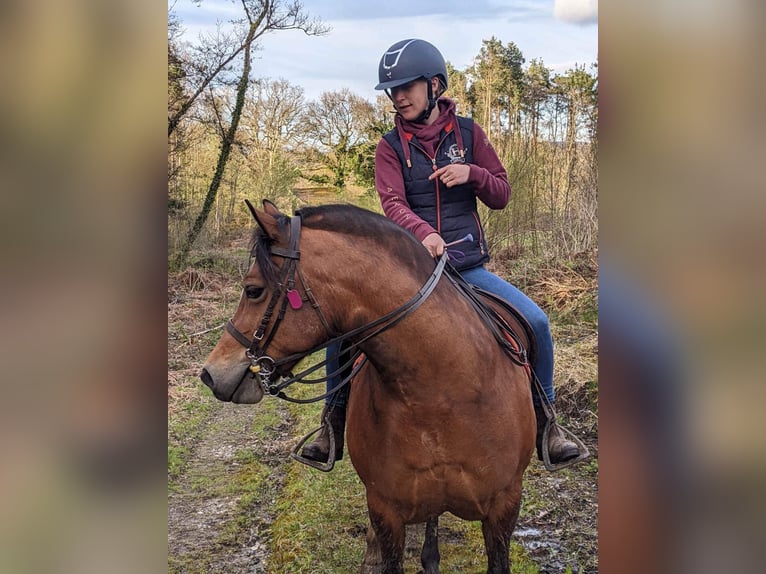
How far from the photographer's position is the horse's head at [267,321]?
213cm

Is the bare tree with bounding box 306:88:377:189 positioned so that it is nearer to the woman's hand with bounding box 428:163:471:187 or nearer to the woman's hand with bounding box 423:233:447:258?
the woman's hand with bounding box 428:163:471:187

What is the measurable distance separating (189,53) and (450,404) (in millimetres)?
6668

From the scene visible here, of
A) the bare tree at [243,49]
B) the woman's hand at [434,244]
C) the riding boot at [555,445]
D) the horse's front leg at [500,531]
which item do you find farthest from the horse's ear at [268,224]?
the bare tree at [243,49]

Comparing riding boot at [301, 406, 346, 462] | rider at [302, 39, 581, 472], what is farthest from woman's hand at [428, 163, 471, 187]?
riding boot at [301, 406, 346, 462]

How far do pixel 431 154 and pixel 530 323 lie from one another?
1.13m

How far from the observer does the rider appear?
304 cm

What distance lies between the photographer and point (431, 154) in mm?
3193

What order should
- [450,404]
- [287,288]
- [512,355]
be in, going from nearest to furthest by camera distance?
[287,288]
[450,404]
[512,355]

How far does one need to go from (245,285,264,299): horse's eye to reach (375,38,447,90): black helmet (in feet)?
4.69

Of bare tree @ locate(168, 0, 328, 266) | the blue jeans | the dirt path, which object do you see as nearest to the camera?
the blue jeans

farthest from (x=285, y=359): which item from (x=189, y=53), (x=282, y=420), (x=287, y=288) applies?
(x=189, y=53)
